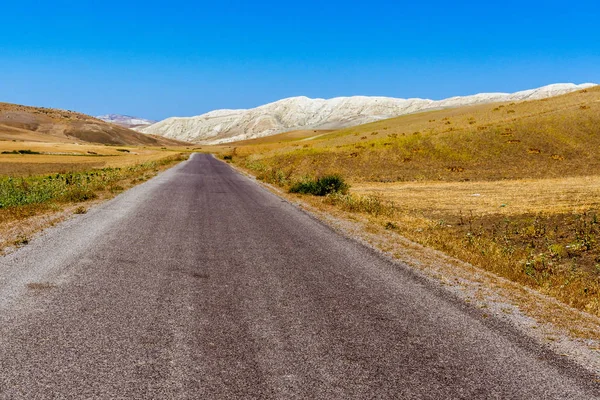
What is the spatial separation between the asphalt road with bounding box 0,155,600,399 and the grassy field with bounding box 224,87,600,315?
2881 millimetres

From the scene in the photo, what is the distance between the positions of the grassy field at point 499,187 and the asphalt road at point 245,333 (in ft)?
9.45

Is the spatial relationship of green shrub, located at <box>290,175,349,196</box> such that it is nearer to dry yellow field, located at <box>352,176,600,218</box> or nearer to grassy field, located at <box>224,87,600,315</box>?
grassy field, located at <box>224,87,600,315</box>

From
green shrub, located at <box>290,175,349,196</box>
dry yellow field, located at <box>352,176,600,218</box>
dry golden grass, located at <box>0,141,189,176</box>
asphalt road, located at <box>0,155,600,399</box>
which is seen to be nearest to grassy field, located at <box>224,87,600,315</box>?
dry yellow field, located at <box>352,176,600,218</box>

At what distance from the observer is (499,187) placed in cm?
3017

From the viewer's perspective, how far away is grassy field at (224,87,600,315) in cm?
1109

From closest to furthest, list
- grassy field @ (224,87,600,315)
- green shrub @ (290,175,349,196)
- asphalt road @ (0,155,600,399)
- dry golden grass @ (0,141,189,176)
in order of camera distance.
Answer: asphalt road @ (0,155,600,399) → grassy field @ (224,87,600,315) → green shrub @ (290,175,349,196) → dry golden grass @ (0,141,189,176)

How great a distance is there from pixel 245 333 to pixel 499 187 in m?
28.3

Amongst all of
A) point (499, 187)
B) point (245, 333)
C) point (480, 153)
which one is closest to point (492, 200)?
point (499, 187)

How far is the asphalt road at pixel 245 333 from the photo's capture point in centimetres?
448

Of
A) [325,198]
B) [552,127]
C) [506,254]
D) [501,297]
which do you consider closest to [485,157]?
[552,127]

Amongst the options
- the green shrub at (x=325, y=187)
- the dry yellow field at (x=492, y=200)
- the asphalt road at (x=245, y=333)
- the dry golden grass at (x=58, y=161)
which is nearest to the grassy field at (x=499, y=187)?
the dry yellow field at (x=492, y=200)

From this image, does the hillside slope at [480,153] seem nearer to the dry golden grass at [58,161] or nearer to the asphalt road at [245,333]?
the dry golden grass at [58,161]

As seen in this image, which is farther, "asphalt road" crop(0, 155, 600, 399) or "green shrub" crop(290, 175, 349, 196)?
"green shrub" crop(290, 175, 349, 196)

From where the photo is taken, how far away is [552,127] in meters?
53.3
